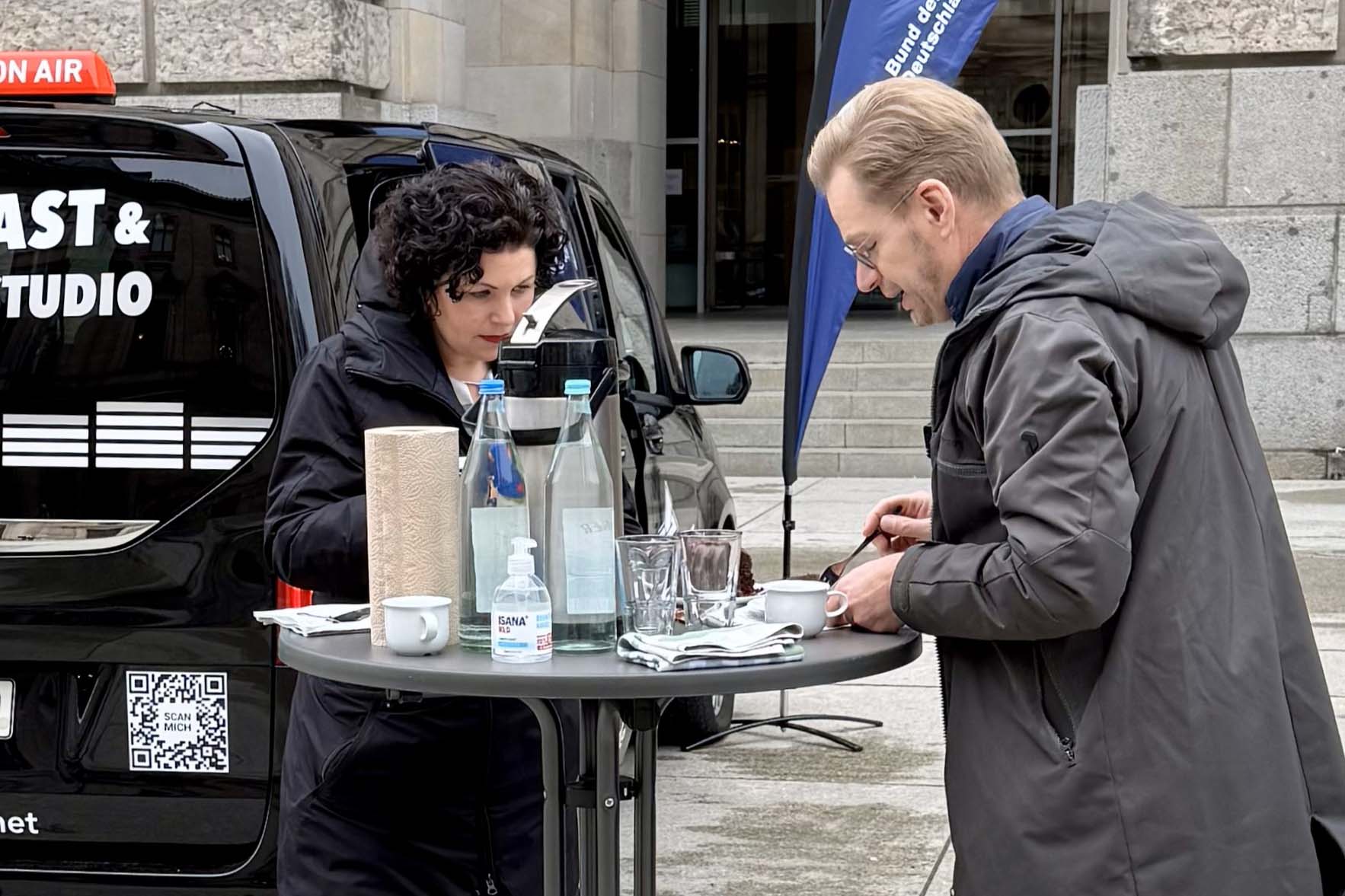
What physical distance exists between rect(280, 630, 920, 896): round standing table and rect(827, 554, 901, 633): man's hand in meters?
0.02

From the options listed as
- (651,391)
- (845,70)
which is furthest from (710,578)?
(845,70)

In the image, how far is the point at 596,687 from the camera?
2244 millimetres

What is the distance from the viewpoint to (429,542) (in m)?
2.44

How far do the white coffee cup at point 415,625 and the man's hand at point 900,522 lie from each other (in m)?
0.66

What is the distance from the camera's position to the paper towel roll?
242 cm

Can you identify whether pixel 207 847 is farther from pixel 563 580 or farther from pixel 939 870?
pixel 939 870

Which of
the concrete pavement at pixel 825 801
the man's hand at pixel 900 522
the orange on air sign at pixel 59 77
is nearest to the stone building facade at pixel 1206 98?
the concrete pavement at pixel 825 801

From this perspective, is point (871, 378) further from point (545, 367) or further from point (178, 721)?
point (545, 367)

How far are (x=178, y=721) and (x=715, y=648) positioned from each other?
1353mm

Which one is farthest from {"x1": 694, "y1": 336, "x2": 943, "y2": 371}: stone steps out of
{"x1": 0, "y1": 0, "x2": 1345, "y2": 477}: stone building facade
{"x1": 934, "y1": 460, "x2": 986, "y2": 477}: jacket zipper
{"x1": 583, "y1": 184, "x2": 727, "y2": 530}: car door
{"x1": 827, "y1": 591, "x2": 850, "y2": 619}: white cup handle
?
{"x1": 934, "y1": 460, "x2": 986, "y2": 477}: jacket zipper

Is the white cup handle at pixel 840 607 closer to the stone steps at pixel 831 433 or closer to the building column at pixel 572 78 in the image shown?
the stone steps at pixel 831 433

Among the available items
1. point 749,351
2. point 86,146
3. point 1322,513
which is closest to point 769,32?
point 749,351

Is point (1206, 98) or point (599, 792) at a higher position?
point (1206, 98)

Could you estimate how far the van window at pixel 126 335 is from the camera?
3316mm
